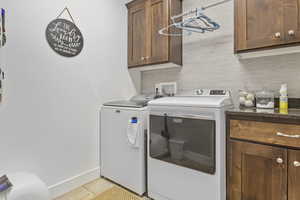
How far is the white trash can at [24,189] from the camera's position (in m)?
1.14

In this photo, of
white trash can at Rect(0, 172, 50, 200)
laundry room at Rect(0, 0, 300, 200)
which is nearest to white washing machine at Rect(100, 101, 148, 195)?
laundry room at Rect(0, 0, 300, 200)

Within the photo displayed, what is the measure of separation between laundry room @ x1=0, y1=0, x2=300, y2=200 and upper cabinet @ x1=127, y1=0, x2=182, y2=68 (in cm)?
2

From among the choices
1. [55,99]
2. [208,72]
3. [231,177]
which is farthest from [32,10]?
[231,177]

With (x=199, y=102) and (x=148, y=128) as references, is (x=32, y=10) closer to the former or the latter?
(x=148, y=128)

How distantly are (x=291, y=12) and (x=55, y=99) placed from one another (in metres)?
2.23

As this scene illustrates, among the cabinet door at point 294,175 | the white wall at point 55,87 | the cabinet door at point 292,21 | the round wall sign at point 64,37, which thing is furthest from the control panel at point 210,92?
the round wall sign at point 64,37

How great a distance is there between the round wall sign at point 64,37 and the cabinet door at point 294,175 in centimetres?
215

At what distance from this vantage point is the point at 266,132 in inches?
45.9

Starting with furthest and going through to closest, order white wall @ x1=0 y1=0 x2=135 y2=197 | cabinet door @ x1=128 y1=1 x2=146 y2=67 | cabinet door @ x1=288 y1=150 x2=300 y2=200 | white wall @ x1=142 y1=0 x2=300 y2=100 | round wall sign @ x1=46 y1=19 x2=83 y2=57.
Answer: cabinet door @ x1=128 y1=1 x2=146 y2=67, round wall sign @ x1=46 y1=19 x2=83 y2=57, white wall @ x1=142 y1=0 x2=300 y2=100, white wall @ x1=0 y1=0 x2=135 y2=197, cabinet door @ x1=288 y1=150 x2=300 y2=200

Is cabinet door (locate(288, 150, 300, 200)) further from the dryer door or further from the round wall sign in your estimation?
the round wall sign

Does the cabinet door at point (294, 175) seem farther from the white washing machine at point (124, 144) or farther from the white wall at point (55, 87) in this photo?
the white wall at point (55, 87)

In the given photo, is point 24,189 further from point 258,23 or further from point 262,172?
point 258,23

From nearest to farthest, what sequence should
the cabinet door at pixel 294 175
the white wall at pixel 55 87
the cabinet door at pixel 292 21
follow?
the cabinet door at pixel 294 175 → the cabinet door at pixel 292 21 → the white wall at pixel 55 87

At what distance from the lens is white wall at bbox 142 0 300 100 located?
155 centimetres
